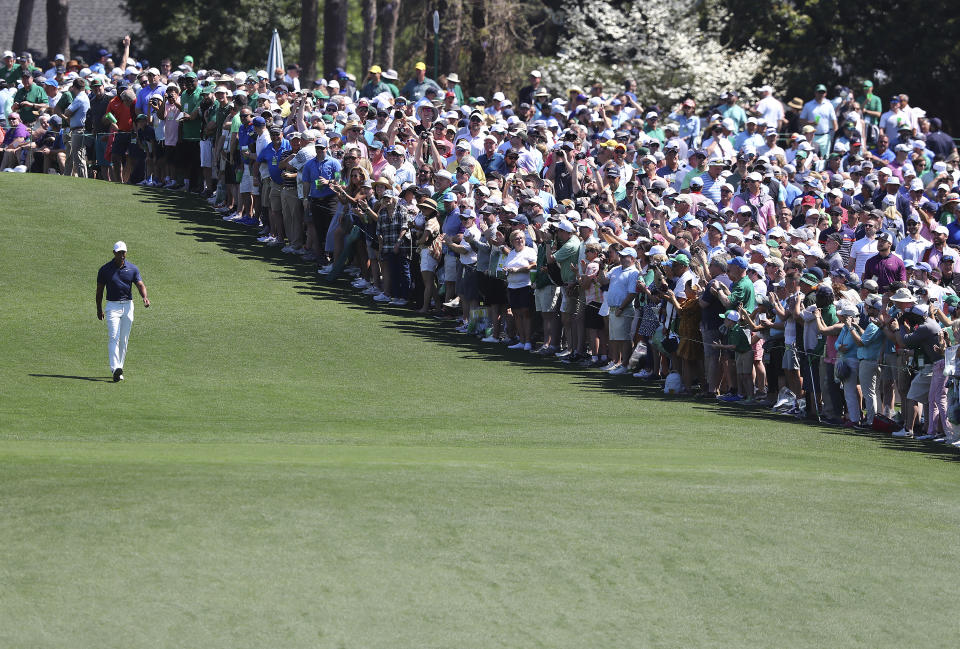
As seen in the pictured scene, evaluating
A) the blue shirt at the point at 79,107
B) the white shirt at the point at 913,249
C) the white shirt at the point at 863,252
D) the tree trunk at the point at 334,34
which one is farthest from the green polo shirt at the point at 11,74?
the white shirt at the point at 913,249

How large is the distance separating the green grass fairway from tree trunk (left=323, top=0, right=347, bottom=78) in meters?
21.7

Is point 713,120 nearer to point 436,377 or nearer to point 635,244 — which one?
point 635,244

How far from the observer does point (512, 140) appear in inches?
1077

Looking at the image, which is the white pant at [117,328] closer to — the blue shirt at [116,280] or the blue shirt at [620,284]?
the blue shirt at [116,280]

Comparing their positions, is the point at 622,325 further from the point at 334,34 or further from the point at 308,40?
the point at 308,40

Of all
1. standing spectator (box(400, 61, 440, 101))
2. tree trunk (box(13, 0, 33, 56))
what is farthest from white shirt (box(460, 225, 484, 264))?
tree trunk (box(13, 0, 33, 56))

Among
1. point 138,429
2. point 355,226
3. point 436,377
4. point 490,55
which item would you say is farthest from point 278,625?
point 490,55

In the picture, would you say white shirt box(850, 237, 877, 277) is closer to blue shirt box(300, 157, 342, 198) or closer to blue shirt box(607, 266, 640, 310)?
blue shirt box(607, 266, 640, 310)

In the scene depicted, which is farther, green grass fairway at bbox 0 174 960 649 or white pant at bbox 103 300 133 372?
white pant at bbox 103 300 133 372

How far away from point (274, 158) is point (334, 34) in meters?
15.2

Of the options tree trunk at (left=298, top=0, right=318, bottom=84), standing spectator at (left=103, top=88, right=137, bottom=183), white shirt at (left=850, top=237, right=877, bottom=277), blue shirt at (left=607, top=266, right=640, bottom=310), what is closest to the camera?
blue shirt at (left=607, top=266, right=640, bottom=310)

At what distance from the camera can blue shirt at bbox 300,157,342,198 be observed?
26.8 metres

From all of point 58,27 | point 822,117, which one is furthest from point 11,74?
point 822,117

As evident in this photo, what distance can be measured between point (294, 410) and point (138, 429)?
2.18 m
